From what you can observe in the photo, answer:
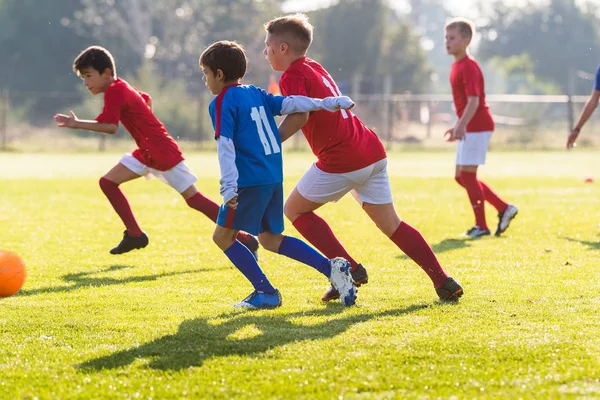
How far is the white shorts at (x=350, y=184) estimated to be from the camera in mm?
5855

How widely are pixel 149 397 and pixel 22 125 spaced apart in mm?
39673

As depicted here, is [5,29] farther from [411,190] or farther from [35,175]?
[411,190]

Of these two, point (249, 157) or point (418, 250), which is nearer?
point (249, 157)

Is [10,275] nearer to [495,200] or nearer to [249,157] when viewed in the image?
[249,157]

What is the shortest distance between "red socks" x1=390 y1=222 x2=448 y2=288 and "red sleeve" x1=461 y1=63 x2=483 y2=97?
3689mm

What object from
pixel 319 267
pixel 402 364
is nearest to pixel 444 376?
pixel 402 364

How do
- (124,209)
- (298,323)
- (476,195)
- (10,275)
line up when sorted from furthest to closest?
(476,195) → (124,209) → (10,275) → (298,323)

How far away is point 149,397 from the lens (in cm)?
375

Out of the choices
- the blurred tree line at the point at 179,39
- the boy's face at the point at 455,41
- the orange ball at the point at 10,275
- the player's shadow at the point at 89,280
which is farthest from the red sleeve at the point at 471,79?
the blurred tree line at the point at 179,39

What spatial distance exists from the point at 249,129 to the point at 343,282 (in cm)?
102

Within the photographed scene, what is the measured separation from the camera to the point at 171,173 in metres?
7.91

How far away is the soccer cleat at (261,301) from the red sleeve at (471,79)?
14.1ft

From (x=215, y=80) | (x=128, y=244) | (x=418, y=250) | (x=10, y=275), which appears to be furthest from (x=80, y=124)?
(x=418, y=250)

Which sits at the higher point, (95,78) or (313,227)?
(95,78)
